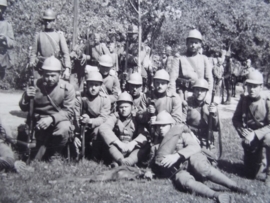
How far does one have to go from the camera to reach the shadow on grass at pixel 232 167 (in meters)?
6.09

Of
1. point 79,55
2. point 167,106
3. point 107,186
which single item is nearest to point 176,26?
point 79,55

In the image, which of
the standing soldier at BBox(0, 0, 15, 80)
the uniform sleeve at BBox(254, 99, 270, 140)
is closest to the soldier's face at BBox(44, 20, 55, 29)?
the standing soldier at BBox(0, 0, 15, 80)

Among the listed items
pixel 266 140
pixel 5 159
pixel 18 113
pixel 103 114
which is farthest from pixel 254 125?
pixel 18 113

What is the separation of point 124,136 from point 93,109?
0.78 metres

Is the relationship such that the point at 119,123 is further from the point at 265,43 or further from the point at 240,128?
the point at 265,43

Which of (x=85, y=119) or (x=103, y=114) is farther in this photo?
(x=103, y=114)

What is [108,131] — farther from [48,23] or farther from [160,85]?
[48,23]

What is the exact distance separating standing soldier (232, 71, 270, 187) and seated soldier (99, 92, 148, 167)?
1.71m

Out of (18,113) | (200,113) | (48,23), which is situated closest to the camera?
(200,113)

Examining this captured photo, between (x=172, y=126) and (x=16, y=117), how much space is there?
5.64 metres

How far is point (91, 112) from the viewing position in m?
6.69

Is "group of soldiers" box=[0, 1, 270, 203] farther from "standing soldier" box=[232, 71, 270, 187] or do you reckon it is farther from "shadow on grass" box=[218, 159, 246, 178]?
"shadow on grass" box=[218, 159, 246, 178]

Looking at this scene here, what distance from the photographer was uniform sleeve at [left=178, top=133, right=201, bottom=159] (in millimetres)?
5341

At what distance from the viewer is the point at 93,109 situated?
6.68m
